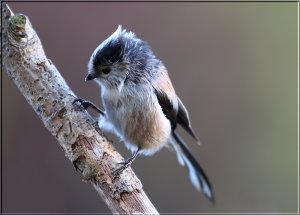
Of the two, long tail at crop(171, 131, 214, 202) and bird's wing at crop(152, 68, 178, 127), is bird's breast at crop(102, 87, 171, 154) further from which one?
long tail at crop(171, 131, 214, 202)

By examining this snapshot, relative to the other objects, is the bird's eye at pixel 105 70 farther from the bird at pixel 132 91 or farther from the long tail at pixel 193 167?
the long tail at pixel 193 167

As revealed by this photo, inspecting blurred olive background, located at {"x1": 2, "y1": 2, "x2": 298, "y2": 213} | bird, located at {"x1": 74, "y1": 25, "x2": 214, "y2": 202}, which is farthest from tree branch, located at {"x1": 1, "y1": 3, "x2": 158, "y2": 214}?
blurred olive background, located at {"x1": 2, "y1": 2, "x2": 298, "y2": 213}

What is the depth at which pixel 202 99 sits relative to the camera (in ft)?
11.4

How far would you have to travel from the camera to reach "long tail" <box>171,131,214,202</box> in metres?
2.28

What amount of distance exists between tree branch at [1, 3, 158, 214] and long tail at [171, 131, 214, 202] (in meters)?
0.74

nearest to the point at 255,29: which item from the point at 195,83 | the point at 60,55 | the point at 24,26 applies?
the point at 195,83

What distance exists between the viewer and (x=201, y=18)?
363 cm

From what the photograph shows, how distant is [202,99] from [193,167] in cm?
123

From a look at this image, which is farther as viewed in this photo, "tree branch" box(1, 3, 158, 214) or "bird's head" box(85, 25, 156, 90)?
"bird's head" box(85, 25, 156, 90)

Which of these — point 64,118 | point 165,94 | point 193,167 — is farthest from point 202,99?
point 64,118

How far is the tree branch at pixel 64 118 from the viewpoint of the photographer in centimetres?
155

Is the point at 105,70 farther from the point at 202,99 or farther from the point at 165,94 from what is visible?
the point at 202,99

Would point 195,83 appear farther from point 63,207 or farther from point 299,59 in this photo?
point 63,207

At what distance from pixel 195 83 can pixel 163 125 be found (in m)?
1.51
